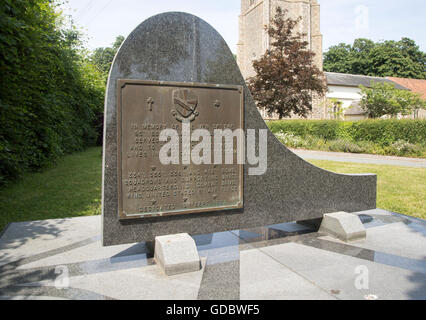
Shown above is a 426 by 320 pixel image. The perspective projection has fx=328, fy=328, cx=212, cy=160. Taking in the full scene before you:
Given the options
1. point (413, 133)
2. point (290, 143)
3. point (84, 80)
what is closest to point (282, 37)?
point (290, 143)

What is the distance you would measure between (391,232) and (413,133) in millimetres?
15057

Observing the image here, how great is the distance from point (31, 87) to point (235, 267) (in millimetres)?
7389

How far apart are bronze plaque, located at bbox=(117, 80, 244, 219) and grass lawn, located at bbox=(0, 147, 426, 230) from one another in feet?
10.9

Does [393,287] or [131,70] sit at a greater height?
[131,70]

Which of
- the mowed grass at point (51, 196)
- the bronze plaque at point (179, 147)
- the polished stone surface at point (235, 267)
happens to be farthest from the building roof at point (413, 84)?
the bronze plaque at point (179, 147)

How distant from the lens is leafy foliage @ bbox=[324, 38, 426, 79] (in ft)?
181

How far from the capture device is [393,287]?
9.80 feet

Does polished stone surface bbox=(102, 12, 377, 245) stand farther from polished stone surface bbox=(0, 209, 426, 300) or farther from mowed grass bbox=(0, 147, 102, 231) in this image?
mowed grass bbox=(0, 147, 102, 231)

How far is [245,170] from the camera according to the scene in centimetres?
401

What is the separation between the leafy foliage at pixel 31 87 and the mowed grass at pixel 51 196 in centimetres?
54

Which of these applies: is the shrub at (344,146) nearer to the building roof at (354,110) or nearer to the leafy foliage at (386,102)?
the leafy foliage at (386,102)

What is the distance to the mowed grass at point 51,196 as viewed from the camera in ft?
20.8
